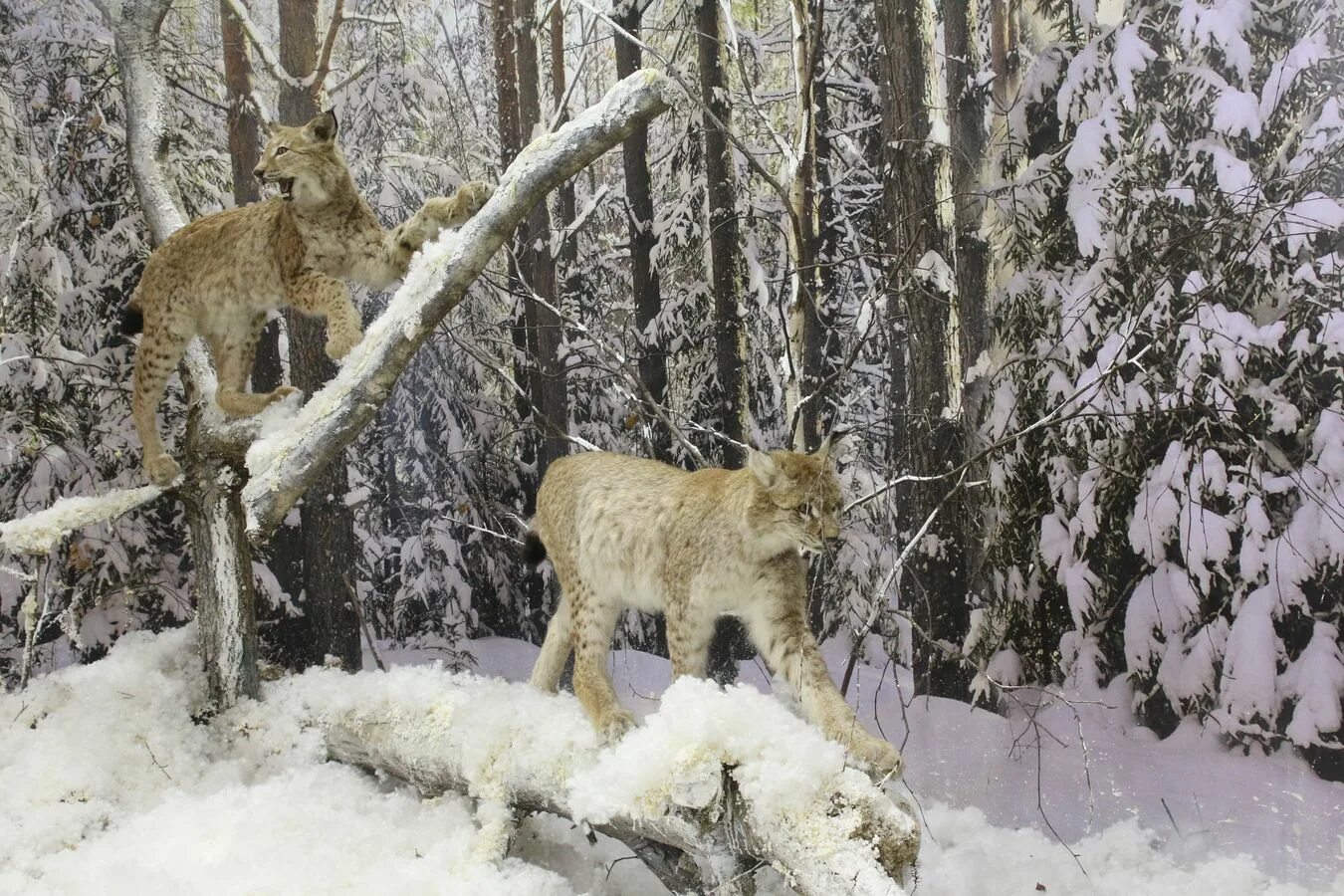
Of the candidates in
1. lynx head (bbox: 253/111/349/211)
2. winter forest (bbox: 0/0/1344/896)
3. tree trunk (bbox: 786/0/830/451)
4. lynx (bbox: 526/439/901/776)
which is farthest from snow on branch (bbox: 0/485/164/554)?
tree trunk (bbox: 786/0/830/451)

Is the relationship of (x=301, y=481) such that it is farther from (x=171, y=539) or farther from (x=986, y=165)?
(x=986, y=165)

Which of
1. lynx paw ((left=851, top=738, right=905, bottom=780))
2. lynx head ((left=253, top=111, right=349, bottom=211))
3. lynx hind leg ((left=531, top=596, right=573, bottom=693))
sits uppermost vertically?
lynx head ((left=253, top=111, right=349, bottom=211))

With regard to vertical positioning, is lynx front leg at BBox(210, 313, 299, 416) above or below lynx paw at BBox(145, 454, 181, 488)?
above

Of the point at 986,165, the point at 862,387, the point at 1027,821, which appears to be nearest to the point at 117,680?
the point at 862,387

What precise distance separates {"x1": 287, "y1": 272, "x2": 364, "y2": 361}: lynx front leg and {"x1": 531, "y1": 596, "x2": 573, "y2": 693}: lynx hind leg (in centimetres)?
119

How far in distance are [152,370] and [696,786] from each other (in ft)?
8.06

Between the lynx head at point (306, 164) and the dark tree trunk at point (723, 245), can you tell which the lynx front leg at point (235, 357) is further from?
the dark tree trunk at point (723, 245)

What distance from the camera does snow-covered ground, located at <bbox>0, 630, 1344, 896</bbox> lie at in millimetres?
2793

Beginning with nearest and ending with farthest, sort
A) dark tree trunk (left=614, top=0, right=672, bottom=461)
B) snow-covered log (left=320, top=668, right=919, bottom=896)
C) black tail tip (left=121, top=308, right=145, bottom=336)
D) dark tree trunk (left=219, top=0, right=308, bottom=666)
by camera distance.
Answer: snow-covered log (left=320, top=668, right=919, bottom=896), black tail tip (left=121, top=308, right=145, bottom=336), dark tree trunk (left=614, top=0, right=672, bottom=461), dark tree trunk (left=219, top=0, right=308, bottom=666)

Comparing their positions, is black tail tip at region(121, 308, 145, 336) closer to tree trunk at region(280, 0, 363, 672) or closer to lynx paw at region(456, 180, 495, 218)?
tree trunk at region(280, 0, 363, 672)

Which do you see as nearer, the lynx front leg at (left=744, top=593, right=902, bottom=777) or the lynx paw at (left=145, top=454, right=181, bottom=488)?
the lynx front leg at (left=744, top=593, right=902, bottom=777)

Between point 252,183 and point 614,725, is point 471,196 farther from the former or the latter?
point 252,183

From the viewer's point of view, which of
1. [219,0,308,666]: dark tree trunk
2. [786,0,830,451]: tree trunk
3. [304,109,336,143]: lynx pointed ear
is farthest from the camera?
[219,0,308,666]: dark tree trunk

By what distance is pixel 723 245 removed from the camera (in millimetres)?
4125
